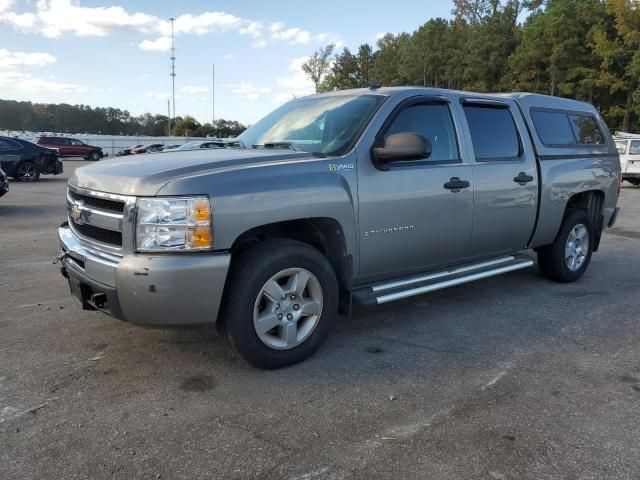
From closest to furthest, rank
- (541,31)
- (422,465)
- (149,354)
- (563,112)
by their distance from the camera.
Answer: (422,465), (149,354), (563,112), (541,31)

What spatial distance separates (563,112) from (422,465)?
4.75 m

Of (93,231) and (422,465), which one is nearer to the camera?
(422,465)

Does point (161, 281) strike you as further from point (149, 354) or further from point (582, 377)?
point (582, 377)

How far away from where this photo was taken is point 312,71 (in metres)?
79.3

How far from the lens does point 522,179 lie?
5254 millimetres

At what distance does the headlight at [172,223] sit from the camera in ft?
10.5

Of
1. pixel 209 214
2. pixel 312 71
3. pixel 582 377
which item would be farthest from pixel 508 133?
pixel 312 71

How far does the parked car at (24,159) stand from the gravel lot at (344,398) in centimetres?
1462

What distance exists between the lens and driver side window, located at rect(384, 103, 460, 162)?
14.6 ft

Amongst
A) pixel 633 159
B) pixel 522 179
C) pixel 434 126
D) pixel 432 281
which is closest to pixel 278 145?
pixel 434 126

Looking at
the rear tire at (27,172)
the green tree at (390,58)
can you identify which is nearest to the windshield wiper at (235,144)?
the rear tire at (27,172)

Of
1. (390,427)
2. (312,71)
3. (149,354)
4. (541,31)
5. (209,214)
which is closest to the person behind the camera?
(390,427)

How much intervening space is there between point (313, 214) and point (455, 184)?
1463mm

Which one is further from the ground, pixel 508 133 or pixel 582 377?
pixel 508 133
